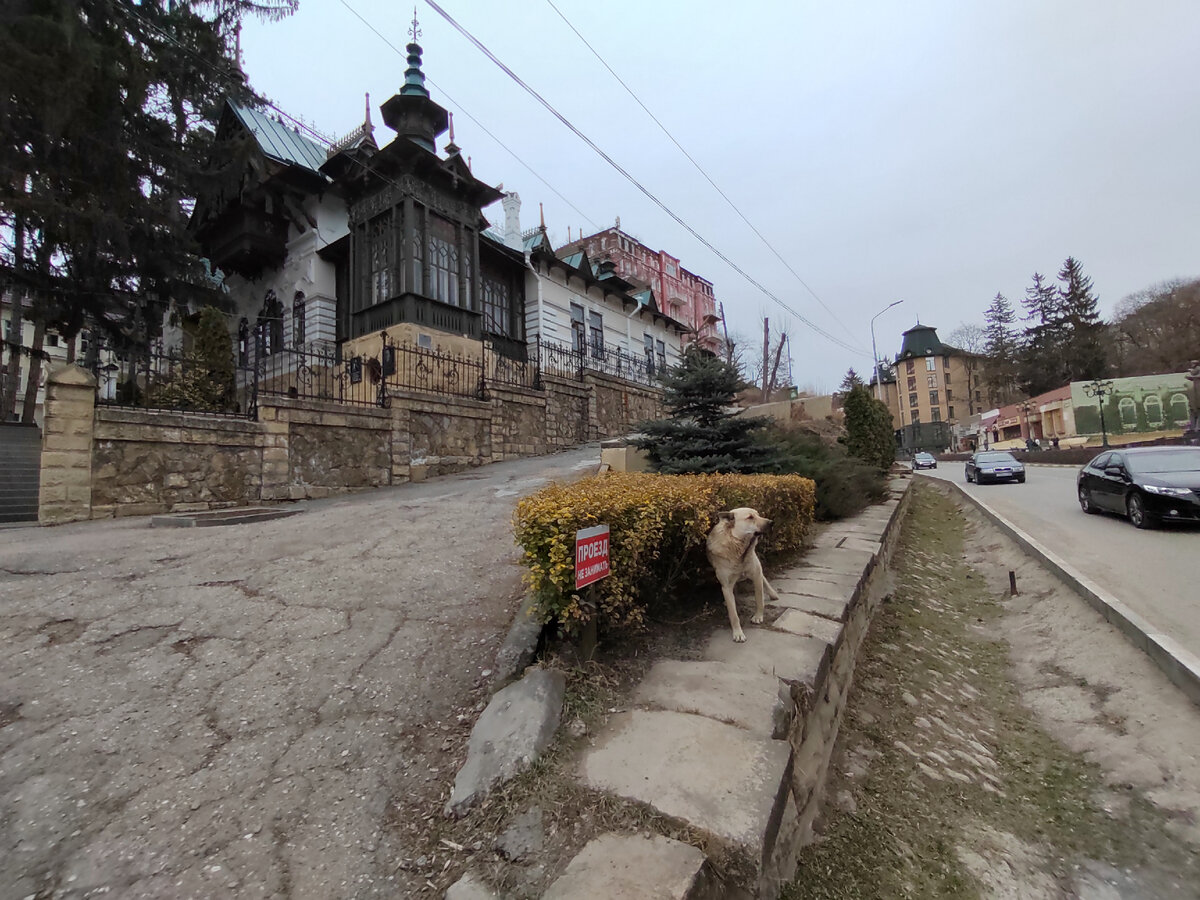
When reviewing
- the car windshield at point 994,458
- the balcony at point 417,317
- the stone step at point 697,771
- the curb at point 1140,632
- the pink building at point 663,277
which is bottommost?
the curb at point 1140,632

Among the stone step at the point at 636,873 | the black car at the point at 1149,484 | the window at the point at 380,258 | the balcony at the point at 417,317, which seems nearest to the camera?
the stone step at the point at 636,873

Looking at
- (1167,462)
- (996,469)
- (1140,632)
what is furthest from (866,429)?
(1140,632)

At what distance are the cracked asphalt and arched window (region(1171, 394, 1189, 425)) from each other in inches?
2338

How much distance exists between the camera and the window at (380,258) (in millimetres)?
15219

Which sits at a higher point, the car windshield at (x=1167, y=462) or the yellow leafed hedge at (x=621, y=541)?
the car windshield at (x=1167, y=462)

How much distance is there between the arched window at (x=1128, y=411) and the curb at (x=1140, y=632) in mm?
51830

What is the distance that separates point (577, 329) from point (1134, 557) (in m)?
18.4

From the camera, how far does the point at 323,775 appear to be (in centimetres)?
246

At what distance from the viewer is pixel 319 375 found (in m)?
11.7

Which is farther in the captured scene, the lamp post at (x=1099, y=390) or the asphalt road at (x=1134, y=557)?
the lamp post at (x=1099, y=390)

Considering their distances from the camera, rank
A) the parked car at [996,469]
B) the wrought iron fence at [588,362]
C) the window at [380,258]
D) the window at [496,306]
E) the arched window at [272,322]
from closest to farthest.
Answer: the window at [380,258]
the wrought iron fence at [588,362]
the arched window at [272,322]
the window at [496,306]
the parked car at [996,469]

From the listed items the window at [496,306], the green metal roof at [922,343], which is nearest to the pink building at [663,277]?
the window at [496,306]

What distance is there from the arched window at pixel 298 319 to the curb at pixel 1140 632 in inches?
727

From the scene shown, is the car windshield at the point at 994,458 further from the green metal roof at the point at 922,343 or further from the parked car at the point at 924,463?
the green metal roof at the point at 922,343
